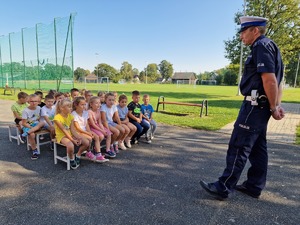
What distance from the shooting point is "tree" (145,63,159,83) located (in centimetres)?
11296

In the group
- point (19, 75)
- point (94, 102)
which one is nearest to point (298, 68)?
point (19, 75)

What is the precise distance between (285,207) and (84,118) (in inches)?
139

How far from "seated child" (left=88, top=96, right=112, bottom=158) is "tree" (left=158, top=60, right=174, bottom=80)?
396ft

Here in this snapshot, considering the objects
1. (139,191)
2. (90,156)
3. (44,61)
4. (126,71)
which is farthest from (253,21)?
(126,71)

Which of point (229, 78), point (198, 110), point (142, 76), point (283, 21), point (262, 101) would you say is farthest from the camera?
point (142, 76)

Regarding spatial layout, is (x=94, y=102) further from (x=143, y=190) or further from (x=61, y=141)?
(x=143, y=190)

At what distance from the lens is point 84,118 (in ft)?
14.3

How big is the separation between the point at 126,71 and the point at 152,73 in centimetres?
1717

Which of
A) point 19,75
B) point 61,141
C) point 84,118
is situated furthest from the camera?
point 19,75

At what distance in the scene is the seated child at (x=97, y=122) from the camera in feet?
14.7

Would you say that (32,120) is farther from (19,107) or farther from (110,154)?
(110,154)

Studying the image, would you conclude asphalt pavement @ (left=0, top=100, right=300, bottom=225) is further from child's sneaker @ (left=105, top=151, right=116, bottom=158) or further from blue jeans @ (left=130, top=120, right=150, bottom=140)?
blue jeans @ (left=130, top=120, right=150, bottom=140)

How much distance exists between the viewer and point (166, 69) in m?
125

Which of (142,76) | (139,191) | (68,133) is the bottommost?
(139,191)
